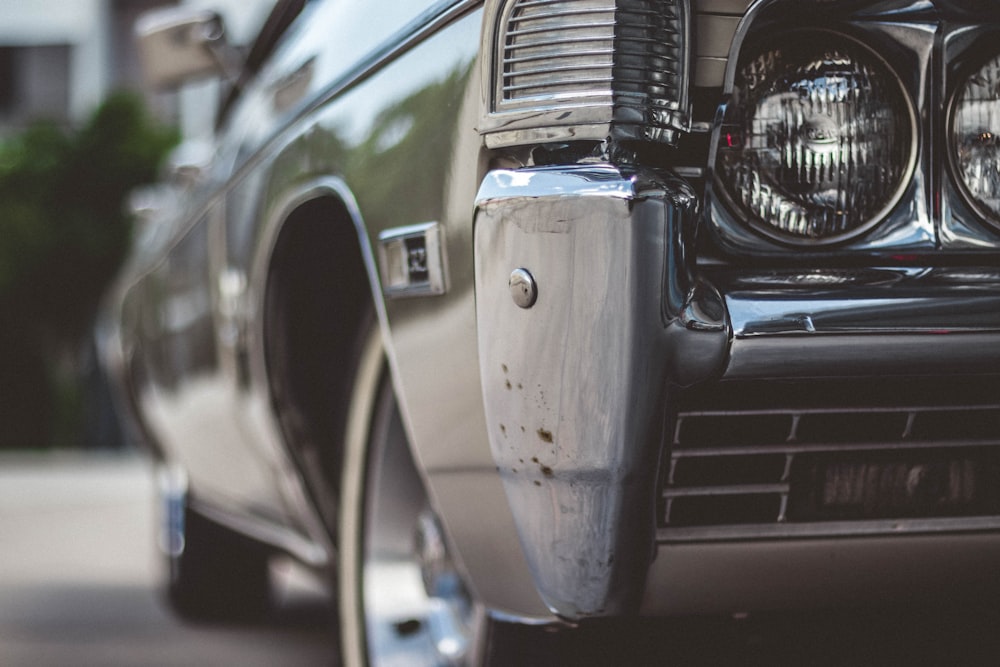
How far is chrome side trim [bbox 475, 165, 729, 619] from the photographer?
4.32 feet

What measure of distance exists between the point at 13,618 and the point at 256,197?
2529mm

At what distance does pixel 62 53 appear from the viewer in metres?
27.6

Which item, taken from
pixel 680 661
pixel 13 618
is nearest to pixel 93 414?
pixel 13 618

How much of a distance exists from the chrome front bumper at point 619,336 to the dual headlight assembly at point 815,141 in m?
0.08

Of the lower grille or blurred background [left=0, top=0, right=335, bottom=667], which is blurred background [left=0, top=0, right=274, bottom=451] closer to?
blurred background [left=0, top=0, right=335, bottom=667]

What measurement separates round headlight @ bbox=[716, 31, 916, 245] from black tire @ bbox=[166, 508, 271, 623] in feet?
9.21

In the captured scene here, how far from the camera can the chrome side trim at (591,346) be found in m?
1.32

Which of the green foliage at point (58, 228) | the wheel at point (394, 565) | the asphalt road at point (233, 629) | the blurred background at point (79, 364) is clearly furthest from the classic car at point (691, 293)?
the green foliage at point (58, 228)

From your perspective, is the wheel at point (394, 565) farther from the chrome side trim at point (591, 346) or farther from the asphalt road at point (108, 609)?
the asphalt road at point (108, 609)

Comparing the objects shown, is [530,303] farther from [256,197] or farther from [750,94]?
[256,197]

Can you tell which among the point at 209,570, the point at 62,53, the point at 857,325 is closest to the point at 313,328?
the point at 857,325

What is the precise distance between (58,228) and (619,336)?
2046 centimetres

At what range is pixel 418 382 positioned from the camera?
5.50ft

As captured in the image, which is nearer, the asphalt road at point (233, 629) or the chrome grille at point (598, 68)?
the chrome grille at point (598, 68)
